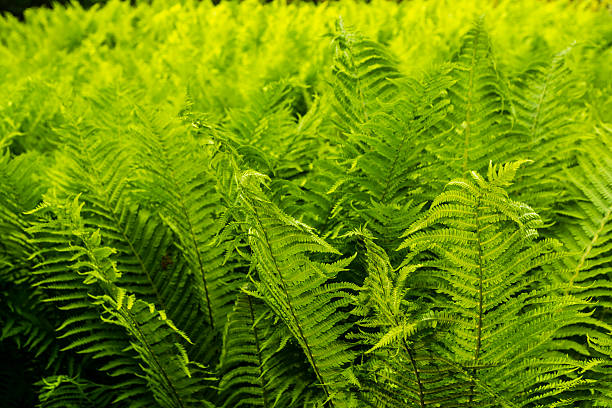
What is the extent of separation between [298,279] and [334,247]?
11.5 inches

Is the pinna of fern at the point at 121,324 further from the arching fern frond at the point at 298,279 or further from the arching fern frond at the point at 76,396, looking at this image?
the arching fern frond at the point at 298,279

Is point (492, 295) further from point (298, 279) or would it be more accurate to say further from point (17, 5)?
point (17, 5)

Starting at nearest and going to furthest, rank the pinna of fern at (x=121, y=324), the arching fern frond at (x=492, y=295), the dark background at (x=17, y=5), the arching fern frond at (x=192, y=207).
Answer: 1. the arching fern frond at (x=492, y=295)
2. the pinna of fern at (x=121, y=324)
3. the arching fern frond at (x=192, y=207)
4. the dark background at (x=17, y=5)

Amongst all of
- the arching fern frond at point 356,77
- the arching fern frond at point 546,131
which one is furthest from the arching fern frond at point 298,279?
the arching fern frond at point 546,131

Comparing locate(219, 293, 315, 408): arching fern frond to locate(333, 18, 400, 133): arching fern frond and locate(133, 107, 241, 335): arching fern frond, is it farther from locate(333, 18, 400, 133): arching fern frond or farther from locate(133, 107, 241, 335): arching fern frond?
locate(333, 18, 400, 133): arching fern frond

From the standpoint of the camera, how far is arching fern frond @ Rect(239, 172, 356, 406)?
3.32ft

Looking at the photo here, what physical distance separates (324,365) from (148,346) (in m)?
0.43

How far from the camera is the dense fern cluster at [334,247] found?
101 centimetres

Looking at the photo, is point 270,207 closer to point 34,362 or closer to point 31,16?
point 34,362

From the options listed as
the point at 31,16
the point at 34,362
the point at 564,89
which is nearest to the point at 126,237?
the point at 34,362

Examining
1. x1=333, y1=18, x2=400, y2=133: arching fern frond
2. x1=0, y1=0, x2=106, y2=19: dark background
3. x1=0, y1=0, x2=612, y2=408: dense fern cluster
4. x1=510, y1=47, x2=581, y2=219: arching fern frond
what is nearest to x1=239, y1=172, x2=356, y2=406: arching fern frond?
x1=0, y1=0, x2=612, y2=408: dense fern cluster

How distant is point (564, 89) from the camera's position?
5.45 ft

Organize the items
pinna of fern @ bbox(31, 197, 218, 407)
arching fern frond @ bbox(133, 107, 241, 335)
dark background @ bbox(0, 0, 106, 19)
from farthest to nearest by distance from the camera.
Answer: dark background @ bbox(0, 0, 106, 19) → arching fern frond @ bbox(133, 107, 241, 335) → pinna of fern @ bbox(31, 197, 218, 407)

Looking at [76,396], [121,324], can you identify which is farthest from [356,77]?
[76,396]
